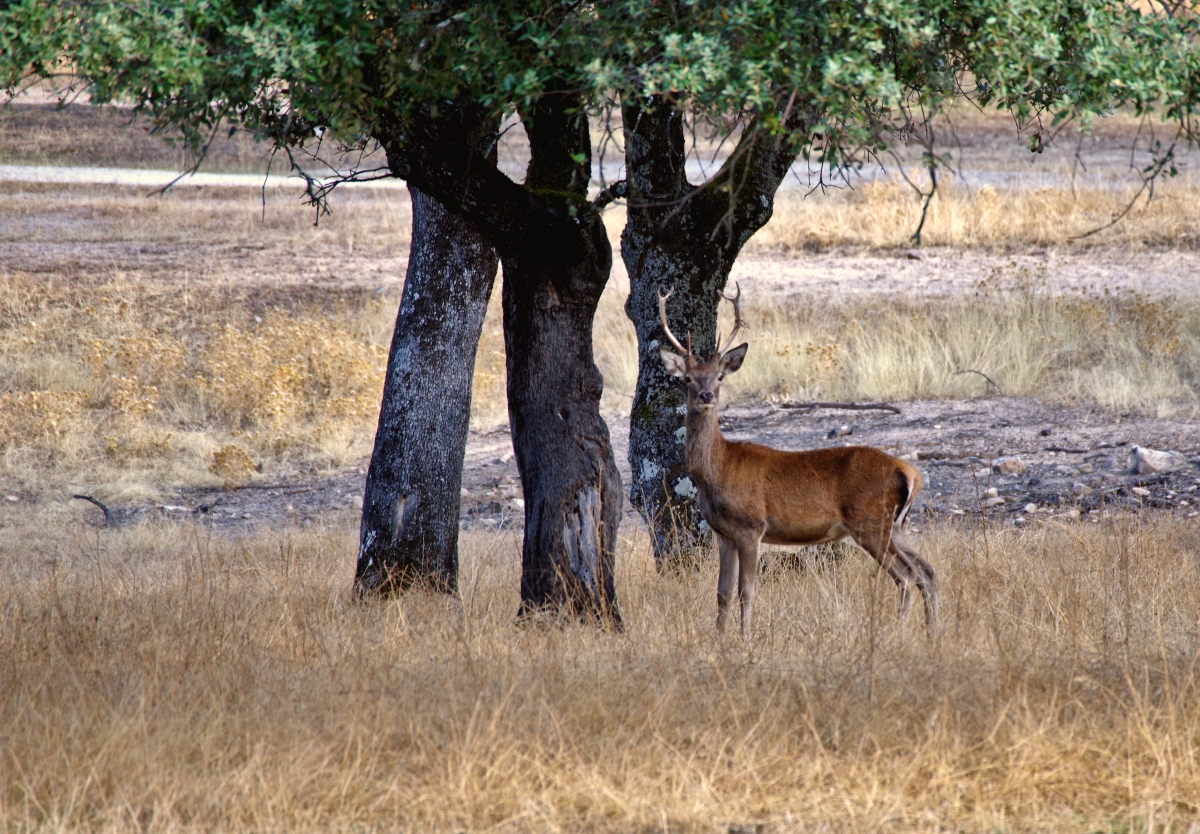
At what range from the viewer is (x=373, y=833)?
3721 millimetres

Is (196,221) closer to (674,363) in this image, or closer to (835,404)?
(835,404)

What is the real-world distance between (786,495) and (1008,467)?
4656 millimetres

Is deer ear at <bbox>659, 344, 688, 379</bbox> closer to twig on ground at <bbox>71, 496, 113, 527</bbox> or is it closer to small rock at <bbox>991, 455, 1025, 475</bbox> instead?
small rock at <bbox>991, 455, 1025, 475</bbox>

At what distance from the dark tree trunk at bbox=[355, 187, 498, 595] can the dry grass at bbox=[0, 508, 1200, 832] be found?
2.82 ft

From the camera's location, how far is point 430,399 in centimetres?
732

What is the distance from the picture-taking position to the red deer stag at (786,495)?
20.5ft

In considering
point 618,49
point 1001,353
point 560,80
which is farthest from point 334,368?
point 618,49

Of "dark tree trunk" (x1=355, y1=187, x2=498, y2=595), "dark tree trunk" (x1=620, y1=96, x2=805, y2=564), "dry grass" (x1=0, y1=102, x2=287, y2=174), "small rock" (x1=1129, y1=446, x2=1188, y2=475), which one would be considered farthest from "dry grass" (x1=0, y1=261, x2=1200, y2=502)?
"dry grass" (x1=0, y1=102, x2=287, y2=174)

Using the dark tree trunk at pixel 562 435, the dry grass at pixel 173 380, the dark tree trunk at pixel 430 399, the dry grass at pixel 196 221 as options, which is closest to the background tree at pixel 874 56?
the dark tree trunk at pixel 562 435

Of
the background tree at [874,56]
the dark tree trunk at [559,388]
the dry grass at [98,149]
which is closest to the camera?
the background tree at [874,56]

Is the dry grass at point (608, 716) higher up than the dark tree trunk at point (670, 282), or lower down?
lower down

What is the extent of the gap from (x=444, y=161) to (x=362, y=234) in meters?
16.5

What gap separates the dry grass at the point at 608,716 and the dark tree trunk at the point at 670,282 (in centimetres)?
114

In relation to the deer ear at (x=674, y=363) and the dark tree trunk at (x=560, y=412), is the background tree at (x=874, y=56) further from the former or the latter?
the deer ear at (x=674, y=363)
